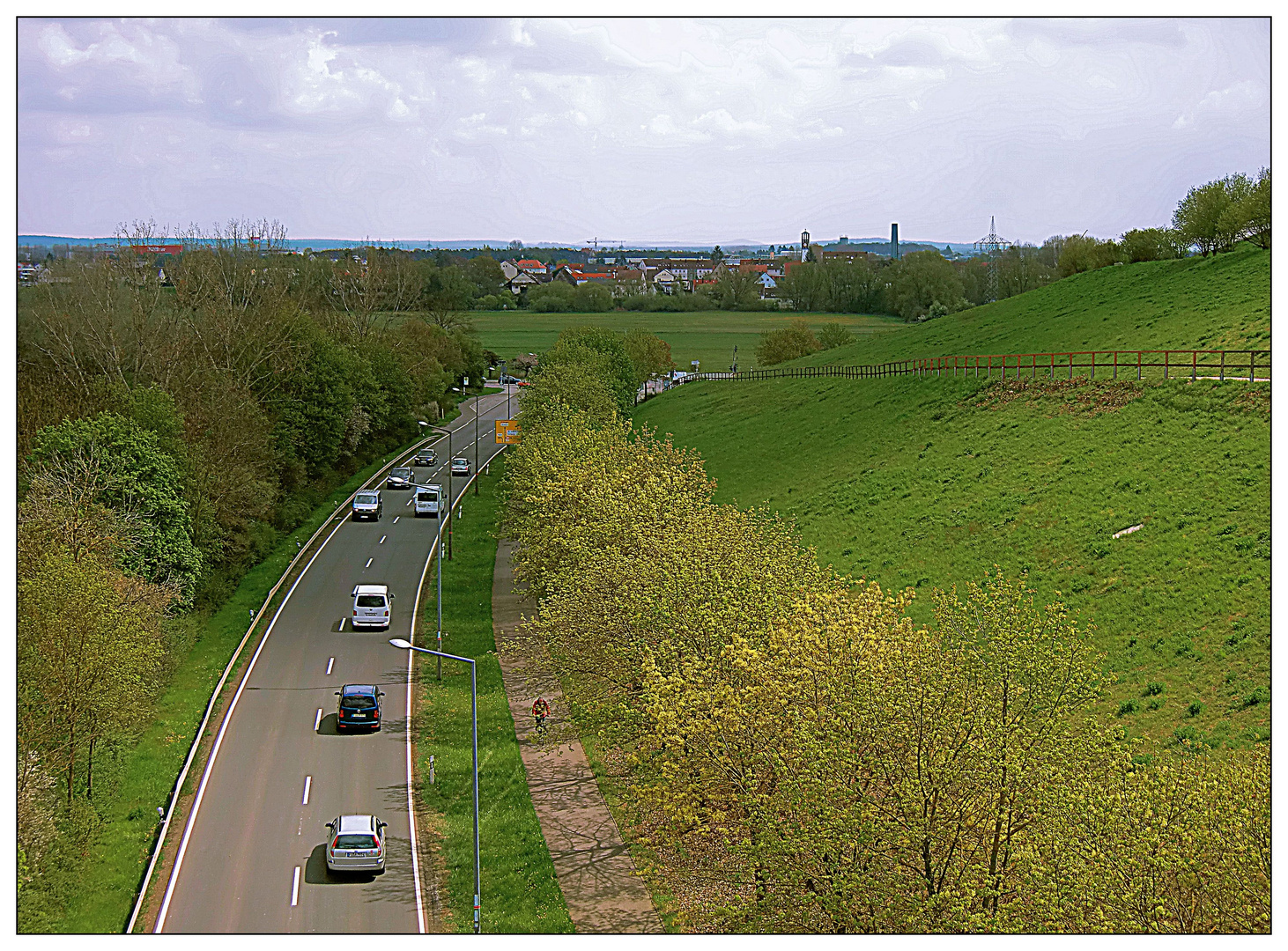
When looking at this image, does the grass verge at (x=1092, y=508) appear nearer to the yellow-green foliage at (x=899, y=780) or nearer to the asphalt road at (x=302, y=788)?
the yellow-green foliage at (x=899, y=780)

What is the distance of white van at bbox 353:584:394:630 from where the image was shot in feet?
153

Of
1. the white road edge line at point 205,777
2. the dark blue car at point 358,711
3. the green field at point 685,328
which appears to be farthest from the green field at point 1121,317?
the white road edge line at point 205,777

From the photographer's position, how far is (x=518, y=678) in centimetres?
4088

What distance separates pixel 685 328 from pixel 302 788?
456 feet

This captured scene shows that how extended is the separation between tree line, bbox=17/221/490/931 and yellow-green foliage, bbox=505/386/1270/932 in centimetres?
1261

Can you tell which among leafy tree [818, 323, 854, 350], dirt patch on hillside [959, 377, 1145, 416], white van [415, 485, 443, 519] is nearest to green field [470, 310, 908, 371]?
leafy tree [818, 323, 854, 350]

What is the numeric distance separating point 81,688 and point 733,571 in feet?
53.9

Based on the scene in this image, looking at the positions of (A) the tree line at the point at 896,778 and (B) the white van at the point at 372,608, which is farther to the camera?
(B) the white van at the point at 372,608

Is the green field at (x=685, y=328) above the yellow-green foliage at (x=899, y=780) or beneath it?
above

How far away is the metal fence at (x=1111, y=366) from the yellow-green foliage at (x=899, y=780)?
95.4 feet

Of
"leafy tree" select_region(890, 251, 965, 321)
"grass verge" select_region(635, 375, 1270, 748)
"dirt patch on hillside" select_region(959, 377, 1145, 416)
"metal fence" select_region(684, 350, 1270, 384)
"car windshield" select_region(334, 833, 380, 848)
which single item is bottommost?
"car windshield" select_region(334, 833, 380, 848)

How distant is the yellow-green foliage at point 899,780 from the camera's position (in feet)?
50.0

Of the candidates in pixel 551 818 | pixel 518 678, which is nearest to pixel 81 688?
pixel 551 818

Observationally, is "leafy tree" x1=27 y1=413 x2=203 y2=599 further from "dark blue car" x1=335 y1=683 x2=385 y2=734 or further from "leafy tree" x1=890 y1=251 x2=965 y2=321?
"leafy tree" x1=890 y1=251 x2=965 y2=321
